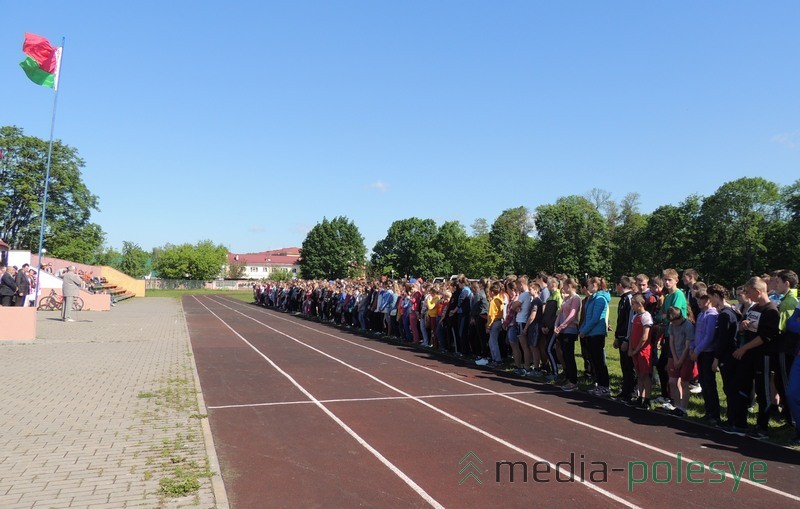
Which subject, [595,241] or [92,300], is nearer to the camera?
[92,300]

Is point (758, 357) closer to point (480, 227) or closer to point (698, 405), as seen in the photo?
point (698, 405)

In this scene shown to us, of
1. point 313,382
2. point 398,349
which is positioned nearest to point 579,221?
point 398,349

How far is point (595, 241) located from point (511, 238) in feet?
62.4

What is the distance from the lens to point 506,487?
5152 millimetres

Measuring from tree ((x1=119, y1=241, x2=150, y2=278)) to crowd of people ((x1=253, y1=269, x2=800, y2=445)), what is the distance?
107479mm

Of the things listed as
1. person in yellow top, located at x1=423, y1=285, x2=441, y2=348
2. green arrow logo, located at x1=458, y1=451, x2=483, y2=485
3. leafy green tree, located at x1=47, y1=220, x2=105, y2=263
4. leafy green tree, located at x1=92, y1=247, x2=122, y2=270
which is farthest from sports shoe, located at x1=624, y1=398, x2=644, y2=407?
leafy green tree, located at x1=92, y1=247, x2=122, y2=270

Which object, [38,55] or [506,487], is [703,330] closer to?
[506,487]

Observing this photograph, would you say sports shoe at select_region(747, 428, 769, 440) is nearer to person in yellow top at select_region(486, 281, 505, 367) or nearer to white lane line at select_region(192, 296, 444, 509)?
white lane line at select_region(192, 296, 444, 509)

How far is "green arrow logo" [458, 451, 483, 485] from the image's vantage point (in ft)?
17.6

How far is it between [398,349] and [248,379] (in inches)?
230

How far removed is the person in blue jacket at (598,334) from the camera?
367 inches

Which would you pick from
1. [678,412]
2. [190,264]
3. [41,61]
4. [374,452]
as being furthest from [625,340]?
[190,264]

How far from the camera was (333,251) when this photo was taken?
9019 centimetres

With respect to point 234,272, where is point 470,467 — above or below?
below
